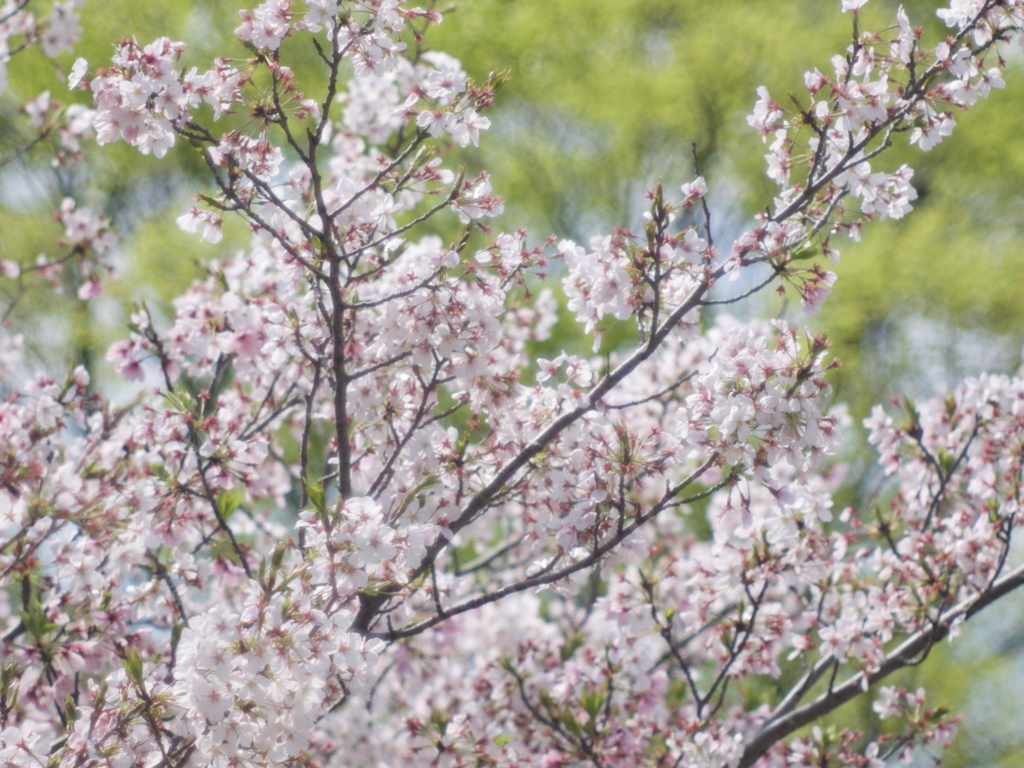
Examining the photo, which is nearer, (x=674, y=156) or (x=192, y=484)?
(x=192, y=484)

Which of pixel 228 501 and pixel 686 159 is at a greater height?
pixel 686 159

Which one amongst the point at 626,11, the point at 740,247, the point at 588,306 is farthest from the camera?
the point at 626,11

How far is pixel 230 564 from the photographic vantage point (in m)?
3.30

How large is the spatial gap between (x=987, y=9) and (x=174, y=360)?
8.69ft

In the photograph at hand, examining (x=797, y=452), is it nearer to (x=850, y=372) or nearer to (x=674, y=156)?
(x=850, y=372)

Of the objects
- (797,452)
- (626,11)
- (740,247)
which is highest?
(626,11)

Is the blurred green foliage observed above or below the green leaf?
above

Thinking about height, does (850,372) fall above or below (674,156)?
below

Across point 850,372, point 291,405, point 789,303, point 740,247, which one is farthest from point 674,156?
point 740,247

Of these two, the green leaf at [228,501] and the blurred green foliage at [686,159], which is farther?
the blurred green foliage at [686,159]

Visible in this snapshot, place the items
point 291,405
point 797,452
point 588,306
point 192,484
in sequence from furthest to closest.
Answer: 1. point 291,405
2. point 192,484
3. point 588,306
4. point 797,452

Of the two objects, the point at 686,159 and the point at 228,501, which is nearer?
the point at 228,501

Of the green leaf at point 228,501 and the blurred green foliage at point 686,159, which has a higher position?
the blurred green foliage at point 686,159

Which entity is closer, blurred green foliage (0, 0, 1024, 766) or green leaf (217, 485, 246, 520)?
green leaf (217, 485, 246, 520)
